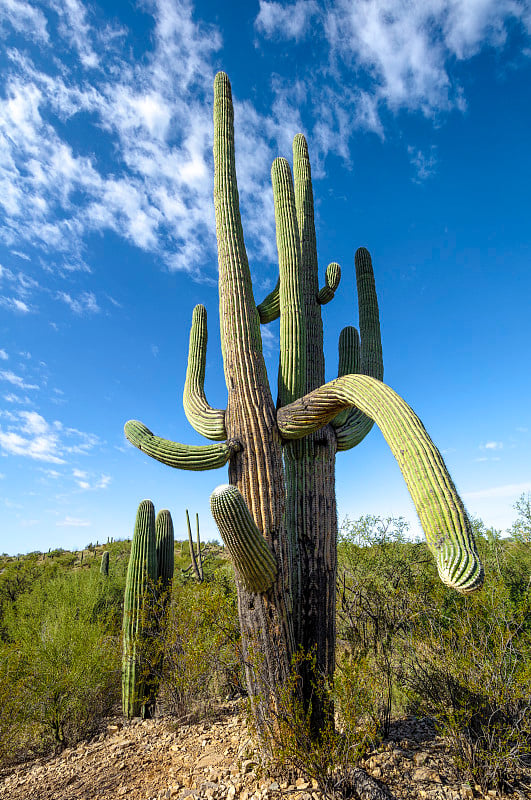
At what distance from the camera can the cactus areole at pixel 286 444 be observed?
3.30 m

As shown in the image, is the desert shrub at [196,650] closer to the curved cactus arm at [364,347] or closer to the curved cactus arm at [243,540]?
the curved cactus arm at [243,540]

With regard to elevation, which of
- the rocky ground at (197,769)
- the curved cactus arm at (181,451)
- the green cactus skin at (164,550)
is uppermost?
the curved cactus arm at (181,451)

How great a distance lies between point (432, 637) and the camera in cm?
512

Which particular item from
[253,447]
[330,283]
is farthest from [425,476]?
[330,283]

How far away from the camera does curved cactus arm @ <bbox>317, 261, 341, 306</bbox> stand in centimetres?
580

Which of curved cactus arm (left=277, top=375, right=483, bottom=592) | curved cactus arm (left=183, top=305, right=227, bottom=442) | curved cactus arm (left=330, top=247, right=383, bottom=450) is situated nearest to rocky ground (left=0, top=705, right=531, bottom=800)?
curved cactus arm (left=277, top=375, right=483, bottom=592)

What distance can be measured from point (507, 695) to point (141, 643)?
518cm

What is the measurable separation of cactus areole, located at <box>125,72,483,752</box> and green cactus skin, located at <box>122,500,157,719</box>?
3453 mm

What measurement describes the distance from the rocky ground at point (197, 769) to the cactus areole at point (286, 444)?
727 mm

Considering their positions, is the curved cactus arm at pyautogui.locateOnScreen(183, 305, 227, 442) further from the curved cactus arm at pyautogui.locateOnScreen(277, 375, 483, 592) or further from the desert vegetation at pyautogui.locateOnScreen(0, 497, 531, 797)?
the desert vegetation at pyautogui.locateOnScreen(0, 497, 531, 797)

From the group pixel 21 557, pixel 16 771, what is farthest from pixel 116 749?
pixel 21 557

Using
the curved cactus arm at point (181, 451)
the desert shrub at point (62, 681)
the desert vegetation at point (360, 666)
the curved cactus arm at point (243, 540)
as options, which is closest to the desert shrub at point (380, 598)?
the desert vegetation at point (360, 666)

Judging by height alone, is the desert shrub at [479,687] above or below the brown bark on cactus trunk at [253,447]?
below

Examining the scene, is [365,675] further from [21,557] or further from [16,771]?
[21,557]
